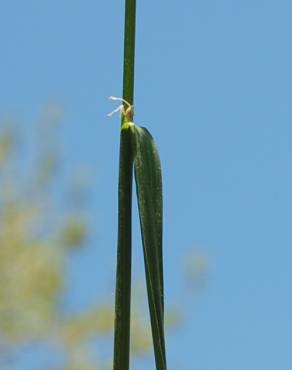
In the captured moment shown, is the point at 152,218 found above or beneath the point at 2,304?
beneath

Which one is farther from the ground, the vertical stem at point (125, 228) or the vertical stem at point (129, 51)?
the vertical stem at point (129, 51)

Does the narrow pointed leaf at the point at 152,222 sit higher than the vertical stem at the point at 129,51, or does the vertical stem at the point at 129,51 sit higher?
the vertical stem at the point at 129,51

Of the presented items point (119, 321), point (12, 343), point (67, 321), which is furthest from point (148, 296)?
point (67, 321)

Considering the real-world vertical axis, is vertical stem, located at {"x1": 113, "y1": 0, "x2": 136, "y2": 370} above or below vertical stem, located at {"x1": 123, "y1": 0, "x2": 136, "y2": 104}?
below

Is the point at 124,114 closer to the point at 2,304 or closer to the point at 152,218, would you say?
the point at 152,218

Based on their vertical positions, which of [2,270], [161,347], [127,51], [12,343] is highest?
[2,270]
